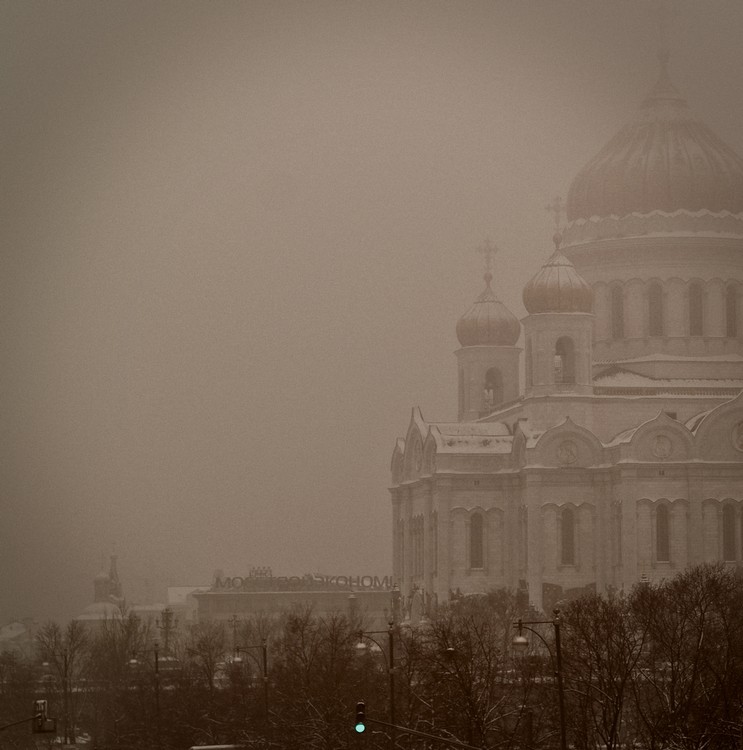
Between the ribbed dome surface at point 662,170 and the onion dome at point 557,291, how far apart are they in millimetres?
8536

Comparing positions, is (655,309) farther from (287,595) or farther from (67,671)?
(67,671)

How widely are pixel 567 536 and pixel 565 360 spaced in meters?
9.35

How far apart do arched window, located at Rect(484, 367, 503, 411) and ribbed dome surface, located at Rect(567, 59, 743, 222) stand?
9.86 meters

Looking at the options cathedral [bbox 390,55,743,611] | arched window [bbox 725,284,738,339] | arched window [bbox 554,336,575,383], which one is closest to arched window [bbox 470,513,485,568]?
cathedral [bbox 390,55,743,611]

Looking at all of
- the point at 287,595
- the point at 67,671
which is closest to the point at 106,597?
the point at 287,595

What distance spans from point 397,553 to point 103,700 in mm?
46996

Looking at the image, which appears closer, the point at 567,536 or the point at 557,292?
the point at 567,536

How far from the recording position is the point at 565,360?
12588 cm

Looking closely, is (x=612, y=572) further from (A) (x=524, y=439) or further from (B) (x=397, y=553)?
(B) (x=397, y=553)

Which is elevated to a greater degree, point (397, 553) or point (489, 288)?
point (489, 288)

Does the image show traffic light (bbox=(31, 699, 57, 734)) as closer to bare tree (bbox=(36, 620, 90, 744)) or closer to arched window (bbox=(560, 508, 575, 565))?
bare tree (bbox=(36, 620, 90, 744))

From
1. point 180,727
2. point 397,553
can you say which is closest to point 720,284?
point 397,553

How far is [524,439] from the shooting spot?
406 feet

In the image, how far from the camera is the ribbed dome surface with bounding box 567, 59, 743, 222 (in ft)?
433
